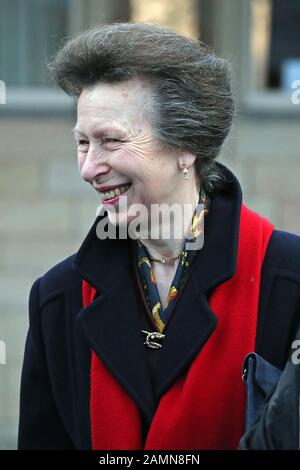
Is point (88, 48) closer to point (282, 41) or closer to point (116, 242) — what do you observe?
point (116, 242)

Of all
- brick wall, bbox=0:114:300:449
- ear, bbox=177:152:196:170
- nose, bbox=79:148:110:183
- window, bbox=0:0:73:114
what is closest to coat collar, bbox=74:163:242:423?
ear, bbox=177:152:196:170

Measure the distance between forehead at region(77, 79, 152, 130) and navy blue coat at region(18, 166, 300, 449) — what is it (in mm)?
362

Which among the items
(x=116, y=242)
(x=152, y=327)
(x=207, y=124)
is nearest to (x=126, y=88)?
(x=207, y=124)

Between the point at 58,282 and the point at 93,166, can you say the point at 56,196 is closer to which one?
the point at 58,282

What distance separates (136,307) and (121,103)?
54 cm

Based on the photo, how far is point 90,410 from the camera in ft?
7.48

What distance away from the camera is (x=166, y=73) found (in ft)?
7.18

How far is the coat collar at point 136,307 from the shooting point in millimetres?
2221

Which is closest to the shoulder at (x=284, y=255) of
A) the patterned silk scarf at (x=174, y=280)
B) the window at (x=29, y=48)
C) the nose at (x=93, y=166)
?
the patterned silk scarf at (x=174, y=280)

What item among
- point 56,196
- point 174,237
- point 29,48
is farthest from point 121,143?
point 29,48

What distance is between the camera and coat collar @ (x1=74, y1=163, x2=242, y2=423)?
2.22m

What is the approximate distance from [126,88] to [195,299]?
56 centimetres

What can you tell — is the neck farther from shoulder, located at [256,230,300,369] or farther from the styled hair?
shoulder, located at [256,230,300,369]

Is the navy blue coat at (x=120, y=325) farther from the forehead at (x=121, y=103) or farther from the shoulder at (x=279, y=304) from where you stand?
the forehead at (x=121, y=103)
